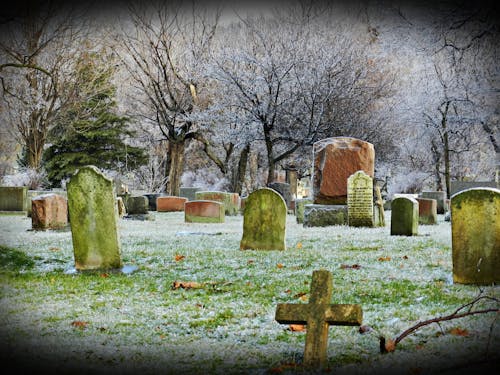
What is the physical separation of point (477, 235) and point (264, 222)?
4.27 metres

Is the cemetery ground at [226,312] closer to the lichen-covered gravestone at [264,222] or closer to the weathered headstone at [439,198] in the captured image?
the lichen-covered gravestone at [264,222]

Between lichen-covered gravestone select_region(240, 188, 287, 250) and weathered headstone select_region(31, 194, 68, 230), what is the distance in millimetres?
7029

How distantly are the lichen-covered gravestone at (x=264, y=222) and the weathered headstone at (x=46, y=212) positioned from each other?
703 cm

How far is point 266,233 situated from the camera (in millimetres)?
10383

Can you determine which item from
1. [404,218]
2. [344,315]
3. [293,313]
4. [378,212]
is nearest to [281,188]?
[378,212]

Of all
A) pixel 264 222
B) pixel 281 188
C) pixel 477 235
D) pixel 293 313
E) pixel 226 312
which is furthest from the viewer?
pixel 281 188

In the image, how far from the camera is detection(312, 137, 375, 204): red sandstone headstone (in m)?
17.1

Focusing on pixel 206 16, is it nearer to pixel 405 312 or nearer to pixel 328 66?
pixel 328 66

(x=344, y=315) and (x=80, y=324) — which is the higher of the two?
(x=344, y=315)

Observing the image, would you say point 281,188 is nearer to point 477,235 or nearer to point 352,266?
point 352,266

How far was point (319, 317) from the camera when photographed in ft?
13.0

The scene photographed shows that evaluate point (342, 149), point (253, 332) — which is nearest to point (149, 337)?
point (253, 332)

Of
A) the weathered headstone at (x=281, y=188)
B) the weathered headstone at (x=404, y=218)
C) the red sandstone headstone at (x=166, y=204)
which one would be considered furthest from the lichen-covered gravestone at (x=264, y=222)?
the red sandstone headstone at (x=166, y=204)

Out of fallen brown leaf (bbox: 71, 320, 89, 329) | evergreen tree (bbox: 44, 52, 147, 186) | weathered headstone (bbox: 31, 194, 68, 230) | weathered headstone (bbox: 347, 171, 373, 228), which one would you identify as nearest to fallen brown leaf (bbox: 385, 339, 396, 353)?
fallen brown leaf (bbox: 71, 320, 89, 329)
